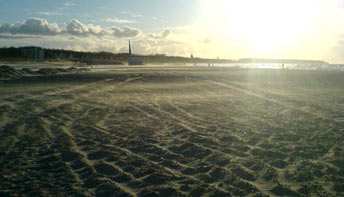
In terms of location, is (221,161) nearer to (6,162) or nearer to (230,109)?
(6,162)

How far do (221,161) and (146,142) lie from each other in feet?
6.39

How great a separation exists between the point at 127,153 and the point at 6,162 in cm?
230

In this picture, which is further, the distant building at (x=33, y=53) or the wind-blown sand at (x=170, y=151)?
the distant building at (x=33, y=53)

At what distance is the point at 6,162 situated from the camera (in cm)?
435

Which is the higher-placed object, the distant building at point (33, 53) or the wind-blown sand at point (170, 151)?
the distant building at point (33, 53)

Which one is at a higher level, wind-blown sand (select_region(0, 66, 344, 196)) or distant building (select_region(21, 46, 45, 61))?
distant building (select_region(21, 46, 45, 61))

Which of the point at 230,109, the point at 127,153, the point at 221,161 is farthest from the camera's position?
the point at 230,109

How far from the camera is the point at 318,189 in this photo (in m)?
3.55

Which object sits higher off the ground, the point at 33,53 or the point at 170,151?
the point at 33,53

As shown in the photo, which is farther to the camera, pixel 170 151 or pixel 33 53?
pixel 33 53

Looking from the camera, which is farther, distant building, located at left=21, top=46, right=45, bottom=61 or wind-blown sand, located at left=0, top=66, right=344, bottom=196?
distant building, located at left=21, top=46, right=45, bottom=61

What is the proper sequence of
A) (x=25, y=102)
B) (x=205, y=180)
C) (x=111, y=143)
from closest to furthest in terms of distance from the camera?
(x=205, y=180) → (x=111, y=143) → (x=25, y=102)

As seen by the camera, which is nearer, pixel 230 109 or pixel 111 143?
pixel 111 143

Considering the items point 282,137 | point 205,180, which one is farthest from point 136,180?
point 282,137
